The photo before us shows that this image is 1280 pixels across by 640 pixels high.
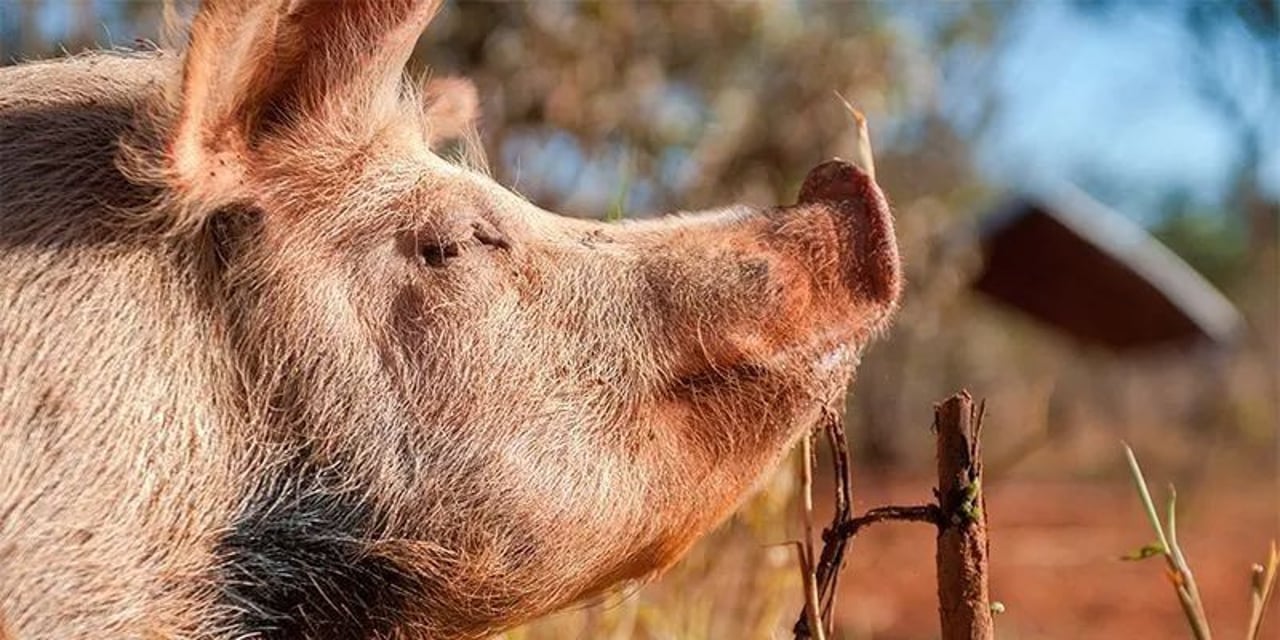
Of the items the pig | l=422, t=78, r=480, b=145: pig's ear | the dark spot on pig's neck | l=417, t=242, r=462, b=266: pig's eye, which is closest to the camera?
the pig

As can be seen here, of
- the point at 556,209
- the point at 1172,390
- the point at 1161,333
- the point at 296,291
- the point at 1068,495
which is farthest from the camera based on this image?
the point at 1172,390

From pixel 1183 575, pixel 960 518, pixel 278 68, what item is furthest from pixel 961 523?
pixel 278 68

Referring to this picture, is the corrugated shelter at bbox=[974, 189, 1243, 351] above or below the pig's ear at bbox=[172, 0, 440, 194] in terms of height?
above

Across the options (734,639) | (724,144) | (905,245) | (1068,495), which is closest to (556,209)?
(724,144)

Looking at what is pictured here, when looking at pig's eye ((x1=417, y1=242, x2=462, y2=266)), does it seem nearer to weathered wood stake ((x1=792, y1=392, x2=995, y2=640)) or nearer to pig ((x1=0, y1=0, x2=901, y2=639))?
pig ((x1=0, y1=0, x2=901, y2=639))

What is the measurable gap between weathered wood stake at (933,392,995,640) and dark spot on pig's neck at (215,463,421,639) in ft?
2.35

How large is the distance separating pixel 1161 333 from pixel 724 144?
6462mm

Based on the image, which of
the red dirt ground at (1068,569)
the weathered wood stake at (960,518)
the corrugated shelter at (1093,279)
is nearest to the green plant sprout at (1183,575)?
the weathered wood stake at (960,518)

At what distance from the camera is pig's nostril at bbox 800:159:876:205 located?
2.60 m

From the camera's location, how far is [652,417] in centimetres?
243

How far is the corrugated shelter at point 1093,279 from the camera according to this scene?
13.0 meters

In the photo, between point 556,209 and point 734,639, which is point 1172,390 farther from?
point 734,639

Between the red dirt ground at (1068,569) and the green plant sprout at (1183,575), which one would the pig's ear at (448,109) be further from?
the red dirt ground at (1068,569)

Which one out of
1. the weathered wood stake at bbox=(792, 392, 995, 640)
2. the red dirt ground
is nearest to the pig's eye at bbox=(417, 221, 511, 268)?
the weathered wood stake at bbox=(792, 392, 995, 640)
